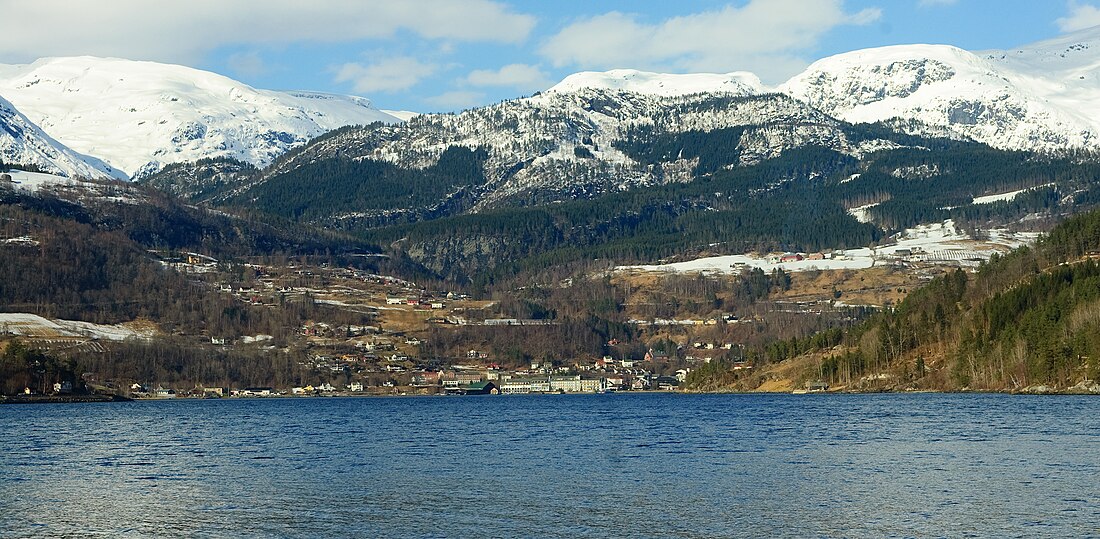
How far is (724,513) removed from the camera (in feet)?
235

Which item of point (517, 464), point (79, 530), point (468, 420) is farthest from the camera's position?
point (468, 420)

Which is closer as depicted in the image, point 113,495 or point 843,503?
point 843,503

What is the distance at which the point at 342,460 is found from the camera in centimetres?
10688

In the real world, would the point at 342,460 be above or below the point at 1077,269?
below

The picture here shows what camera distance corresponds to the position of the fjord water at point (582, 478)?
6862cm

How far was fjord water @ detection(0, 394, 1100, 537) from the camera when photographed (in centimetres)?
6862

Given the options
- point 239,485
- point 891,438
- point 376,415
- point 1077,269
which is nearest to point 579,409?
point 376,415

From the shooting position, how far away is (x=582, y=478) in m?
88.9

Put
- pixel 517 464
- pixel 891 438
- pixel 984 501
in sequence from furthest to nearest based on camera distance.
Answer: pixel 891 438 < pixel 517 464 < pixel 984 501

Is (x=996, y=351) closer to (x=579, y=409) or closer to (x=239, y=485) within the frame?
(x=579, y=409)

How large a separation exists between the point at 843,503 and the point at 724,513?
723 cm

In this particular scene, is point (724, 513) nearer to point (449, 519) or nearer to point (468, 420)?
point (449, 519)

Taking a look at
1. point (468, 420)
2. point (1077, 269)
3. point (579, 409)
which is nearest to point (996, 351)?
point (1077, 269)

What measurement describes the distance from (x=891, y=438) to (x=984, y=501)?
4218cm
